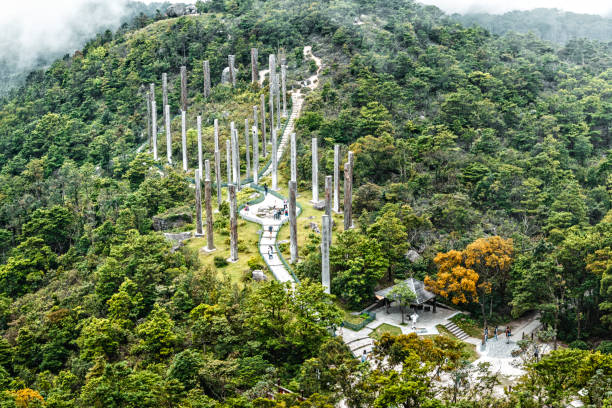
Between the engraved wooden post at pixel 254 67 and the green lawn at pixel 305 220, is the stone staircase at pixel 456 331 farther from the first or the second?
the engraved wooden post at pixel 254 67

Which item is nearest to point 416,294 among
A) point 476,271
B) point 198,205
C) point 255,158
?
point 476,271

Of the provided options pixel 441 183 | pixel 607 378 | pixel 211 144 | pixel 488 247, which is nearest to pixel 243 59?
pixel 211 144

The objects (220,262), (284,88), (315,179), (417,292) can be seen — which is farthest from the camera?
(284,88)

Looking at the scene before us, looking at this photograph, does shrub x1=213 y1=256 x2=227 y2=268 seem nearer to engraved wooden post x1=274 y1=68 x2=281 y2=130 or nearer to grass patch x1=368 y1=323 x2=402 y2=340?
grass patch x1=368 y1=323 x2=402 y2=340

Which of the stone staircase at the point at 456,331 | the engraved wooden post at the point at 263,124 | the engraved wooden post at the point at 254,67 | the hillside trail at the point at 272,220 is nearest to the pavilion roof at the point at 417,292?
the stone staircase at the point at 456,331

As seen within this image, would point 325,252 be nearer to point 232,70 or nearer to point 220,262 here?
point 220,262

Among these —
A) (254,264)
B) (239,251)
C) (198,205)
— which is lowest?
(239,251)

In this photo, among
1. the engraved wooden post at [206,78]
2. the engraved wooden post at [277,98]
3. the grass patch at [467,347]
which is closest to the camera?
the grass patch at [467,347]
